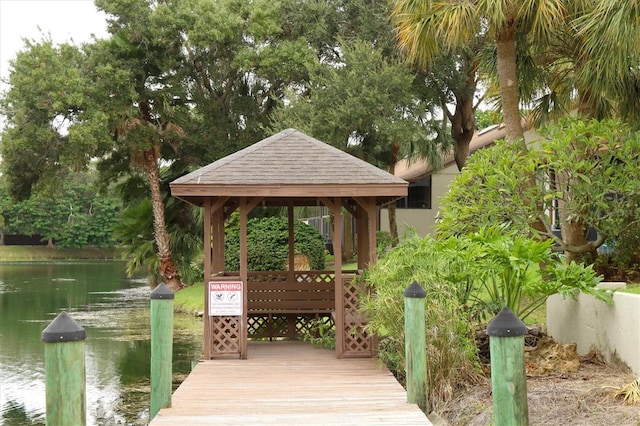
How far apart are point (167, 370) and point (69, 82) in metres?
23.5

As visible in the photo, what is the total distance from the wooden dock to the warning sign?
2.34 feet

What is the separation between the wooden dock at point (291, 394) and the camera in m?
8.05

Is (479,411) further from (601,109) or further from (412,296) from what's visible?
(601,109)

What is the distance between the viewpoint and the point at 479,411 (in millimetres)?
8273

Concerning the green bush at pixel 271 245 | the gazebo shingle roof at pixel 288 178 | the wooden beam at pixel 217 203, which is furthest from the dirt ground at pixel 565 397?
the green bush at pixel 271 245

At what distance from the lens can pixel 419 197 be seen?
37469 mm

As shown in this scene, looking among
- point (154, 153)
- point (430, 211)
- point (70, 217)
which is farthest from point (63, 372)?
point (70, 217)

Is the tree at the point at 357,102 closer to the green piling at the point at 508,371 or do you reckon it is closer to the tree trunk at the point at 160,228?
the tree trunk at the point at 160,228

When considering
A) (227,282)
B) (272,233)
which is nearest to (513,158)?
(227,282)

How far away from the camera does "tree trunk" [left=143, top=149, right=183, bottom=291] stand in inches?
1273

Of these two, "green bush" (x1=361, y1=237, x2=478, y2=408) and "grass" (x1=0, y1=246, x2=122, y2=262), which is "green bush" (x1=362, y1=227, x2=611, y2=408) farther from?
"grass" (x1=0, y1=246, x2=122, y2=262)

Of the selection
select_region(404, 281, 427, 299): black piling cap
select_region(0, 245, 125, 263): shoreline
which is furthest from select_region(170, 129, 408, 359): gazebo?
select_region(0, 245, 125, 263): shoreline

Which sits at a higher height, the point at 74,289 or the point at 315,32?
the point at 315,32

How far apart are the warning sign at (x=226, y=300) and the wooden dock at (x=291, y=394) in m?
0.71
